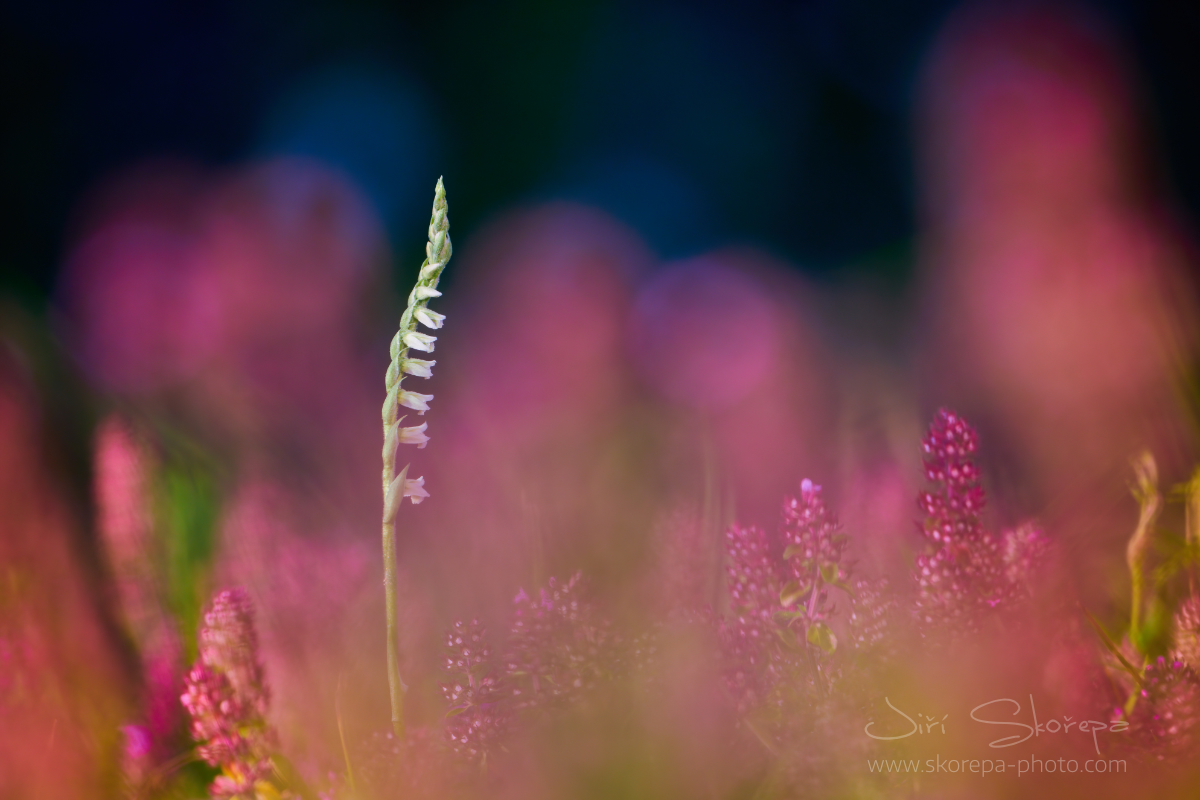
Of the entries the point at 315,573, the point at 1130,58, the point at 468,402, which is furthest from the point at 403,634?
the point at 1130,58

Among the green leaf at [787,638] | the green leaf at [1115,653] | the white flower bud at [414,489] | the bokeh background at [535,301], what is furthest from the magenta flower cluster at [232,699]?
the green leaf at [1115,653]

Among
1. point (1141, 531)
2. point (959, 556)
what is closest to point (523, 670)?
point (959, 556)

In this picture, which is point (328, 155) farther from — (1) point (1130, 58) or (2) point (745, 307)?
(1) point (1130, 58)

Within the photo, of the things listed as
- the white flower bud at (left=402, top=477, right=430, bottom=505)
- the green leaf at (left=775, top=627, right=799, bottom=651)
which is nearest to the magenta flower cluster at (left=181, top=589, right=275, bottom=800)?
the white flower bud at (left=402, top=477, right=430, bottom=505)

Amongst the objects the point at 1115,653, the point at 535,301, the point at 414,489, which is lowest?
the point at 1115,653

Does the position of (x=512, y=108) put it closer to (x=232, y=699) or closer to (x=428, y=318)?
(x=428, y=318)
